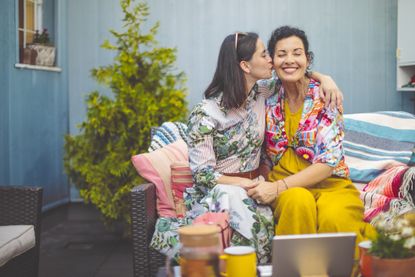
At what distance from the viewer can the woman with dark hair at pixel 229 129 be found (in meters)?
2.59

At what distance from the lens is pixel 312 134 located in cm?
257

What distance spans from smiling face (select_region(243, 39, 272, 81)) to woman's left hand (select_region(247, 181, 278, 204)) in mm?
533

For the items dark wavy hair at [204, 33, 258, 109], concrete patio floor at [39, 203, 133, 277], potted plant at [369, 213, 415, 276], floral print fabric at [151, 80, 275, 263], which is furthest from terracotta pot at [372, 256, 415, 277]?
concrete patio floor at [39, 203, 133, 277]

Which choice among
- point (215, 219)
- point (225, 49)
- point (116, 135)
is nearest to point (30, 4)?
point (116, 135)

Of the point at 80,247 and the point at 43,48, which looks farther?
the point at 43,48

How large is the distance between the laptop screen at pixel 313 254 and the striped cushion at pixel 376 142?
1484 mm

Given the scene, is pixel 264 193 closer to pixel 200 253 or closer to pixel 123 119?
pixel 200 253

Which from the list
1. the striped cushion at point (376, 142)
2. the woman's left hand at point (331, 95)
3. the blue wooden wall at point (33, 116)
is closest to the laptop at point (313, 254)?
the woman's left hand at point (331, 95)

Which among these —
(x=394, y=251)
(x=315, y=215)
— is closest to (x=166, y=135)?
(x=315, y=215)

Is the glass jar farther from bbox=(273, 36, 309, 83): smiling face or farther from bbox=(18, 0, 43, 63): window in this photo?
bbox=(18, 0, 43, 63): window

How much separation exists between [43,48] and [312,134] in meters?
3.22

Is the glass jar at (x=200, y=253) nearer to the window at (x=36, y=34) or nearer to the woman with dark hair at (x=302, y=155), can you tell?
the woman with dark hair at (x=302, y=155)

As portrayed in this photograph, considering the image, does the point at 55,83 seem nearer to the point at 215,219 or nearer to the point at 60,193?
the point at 60,193

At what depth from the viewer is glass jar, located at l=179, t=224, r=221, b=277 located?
5.12 feet
